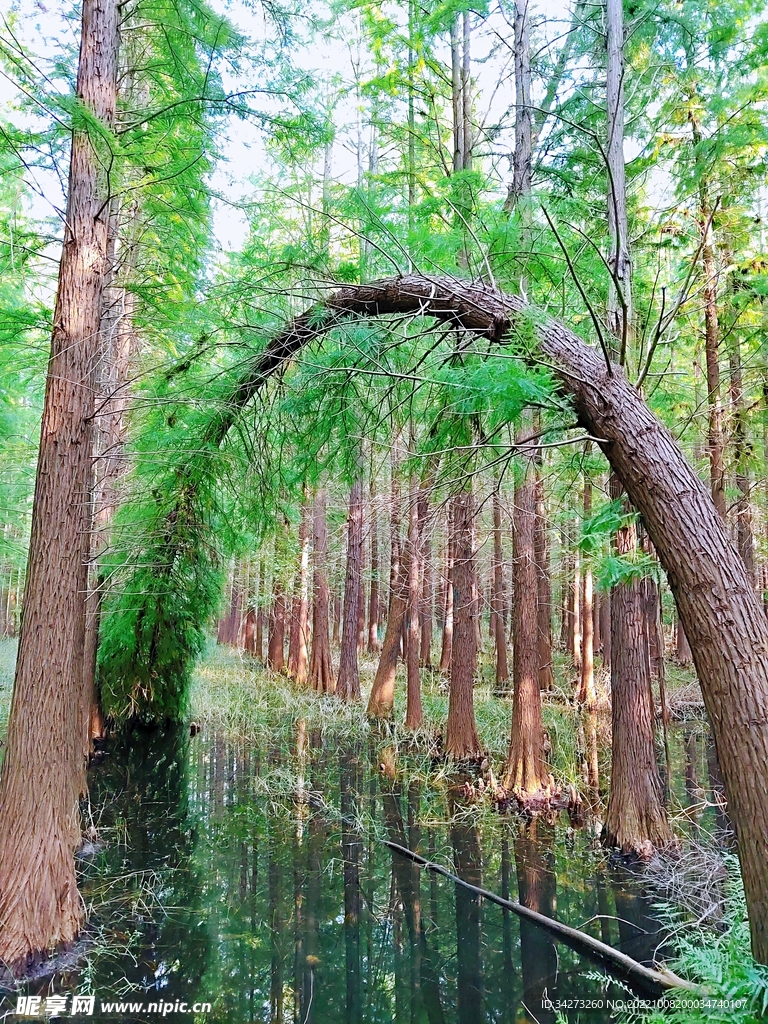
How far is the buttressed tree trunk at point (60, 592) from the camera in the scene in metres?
3.92

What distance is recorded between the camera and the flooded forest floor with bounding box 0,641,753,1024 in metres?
3.77

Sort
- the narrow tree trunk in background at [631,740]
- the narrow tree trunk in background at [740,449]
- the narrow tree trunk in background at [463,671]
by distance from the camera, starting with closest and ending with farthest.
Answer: the narrow tree trunk in background at [631,740] < the narrow tree trunk in background at [740,449] < the narrow tree trunk in background at [463,671]

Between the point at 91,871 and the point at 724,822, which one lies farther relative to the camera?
the point at 724,822

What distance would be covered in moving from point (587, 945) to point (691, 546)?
339 cm

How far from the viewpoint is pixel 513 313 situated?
353cm

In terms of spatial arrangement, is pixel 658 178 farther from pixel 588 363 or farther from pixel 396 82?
Answer: pixel 588 363

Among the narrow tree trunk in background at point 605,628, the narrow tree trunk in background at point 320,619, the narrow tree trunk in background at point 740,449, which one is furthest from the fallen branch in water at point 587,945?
the narrow tree trunk in background at point 605,628

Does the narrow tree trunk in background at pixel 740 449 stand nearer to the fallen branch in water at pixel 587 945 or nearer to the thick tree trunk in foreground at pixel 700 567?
the fallen branch in water at pixel 587 945

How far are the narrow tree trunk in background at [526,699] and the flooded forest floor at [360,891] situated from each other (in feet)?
1.38

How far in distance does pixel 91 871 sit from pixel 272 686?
927 cm

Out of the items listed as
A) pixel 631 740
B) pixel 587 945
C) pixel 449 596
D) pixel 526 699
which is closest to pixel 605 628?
pixel 449 596

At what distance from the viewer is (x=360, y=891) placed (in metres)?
5.05

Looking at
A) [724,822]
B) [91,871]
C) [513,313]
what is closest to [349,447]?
[513,313]

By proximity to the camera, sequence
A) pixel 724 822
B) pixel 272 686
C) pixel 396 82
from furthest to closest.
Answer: pixel 272 686 → pixel 396 82 → pixel 724 822
